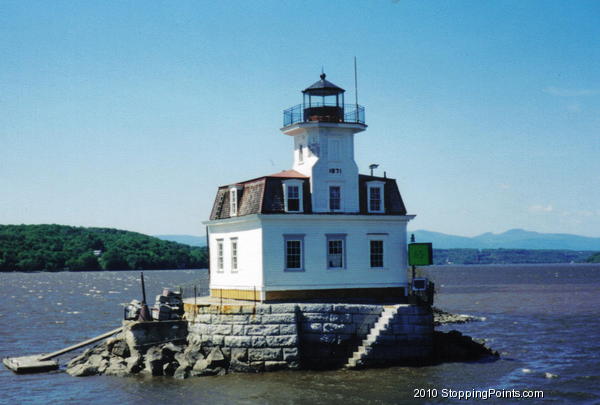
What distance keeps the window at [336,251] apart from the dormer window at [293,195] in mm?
1833

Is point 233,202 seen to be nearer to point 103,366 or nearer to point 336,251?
point 336,251

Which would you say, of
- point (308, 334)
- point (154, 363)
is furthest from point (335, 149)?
point (154, 363)

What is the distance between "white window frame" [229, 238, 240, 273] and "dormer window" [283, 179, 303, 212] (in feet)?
10.0

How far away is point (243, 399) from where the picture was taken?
941 inches

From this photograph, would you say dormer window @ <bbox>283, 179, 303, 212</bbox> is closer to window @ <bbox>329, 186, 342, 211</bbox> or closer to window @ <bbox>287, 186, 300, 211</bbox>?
window @ <bbox>287, 186, 300, 211</bbox>

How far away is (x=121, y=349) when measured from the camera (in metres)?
30.3

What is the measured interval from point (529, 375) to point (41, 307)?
50.3m

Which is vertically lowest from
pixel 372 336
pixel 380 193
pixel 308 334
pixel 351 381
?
pixel 351 381

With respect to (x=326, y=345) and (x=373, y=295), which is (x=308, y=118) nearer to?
(x=373, y=295)

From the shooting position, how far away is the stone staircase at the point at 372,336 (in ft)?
90.9

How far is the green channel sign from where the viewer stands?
32.7 metres

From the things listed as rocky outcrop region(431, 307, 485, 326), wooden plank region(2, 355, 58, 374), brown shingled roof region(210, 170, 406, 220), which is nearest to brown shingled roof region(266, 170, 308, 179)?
brown shingled roof region(210, 170, 406, 220)

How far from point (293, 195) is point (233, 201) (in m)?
3.29

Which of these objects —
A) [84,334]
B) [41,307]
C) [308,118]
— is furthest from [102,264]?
[308,118]
